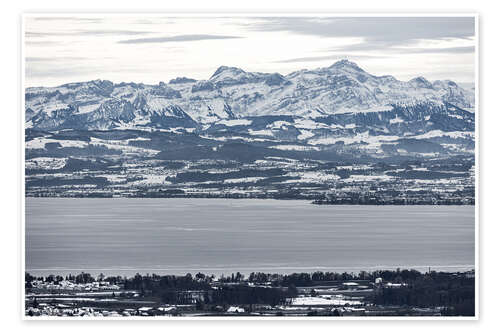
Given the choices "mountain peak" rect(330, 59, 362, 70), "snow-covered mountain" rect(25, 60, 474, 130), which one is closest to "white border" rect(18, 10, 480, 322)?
"snow-covered mountain" rect(25, 60, 474, 130)

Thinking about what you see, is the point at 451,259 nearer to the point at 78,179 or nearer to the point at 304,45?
the point at 304,45

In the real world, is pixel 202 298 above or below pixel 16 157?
below

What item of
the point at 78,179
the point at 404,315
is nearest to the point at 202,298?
the point at 404,315

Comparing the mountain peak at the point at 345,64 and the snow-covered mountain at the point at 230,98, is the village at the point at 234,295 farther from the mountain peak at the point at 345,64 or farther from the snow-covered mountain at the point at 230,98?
the mountain peak at the point at 345,64
